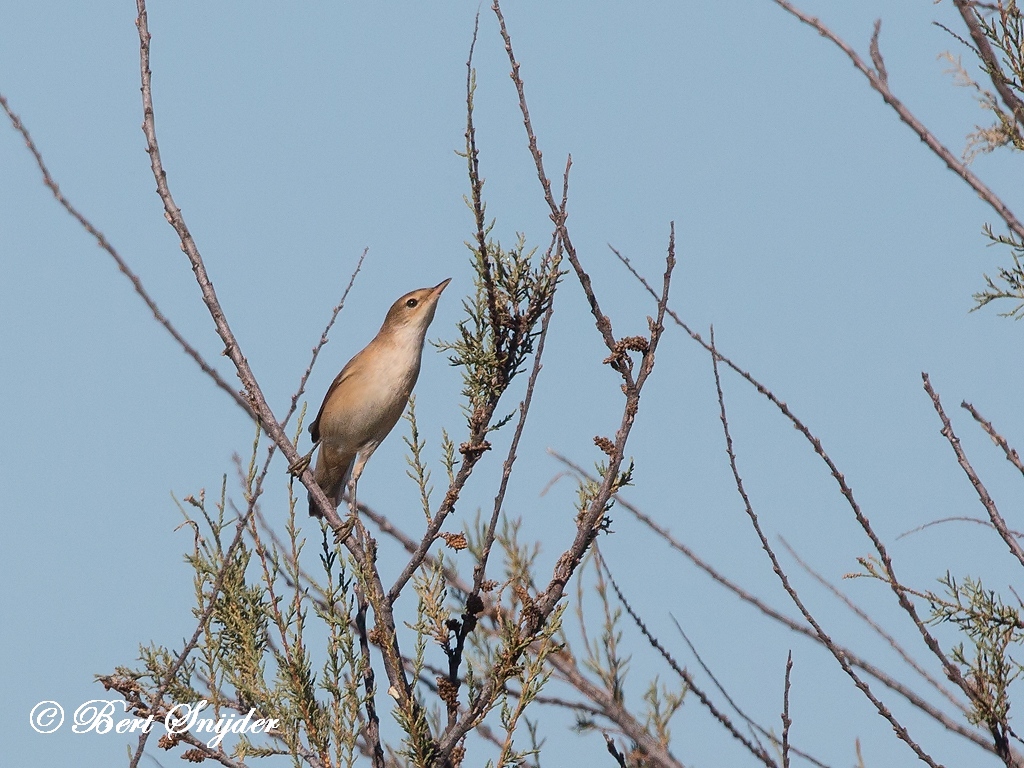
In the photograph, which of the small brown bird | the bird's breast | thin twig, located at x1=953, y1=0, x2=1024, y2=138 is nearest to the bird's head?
the small brown bird

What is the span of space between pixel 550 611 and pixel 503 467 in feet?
1.34

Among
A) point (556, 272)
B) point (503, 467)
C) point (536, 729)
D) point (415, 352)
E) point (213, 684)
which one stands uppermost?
point (415, 352)

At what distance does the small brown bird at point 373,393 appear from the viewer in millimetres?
5941

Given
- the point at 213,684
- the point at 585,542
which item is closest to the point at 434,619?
the point at 585,542

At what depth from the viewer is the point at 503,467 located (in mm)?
3002

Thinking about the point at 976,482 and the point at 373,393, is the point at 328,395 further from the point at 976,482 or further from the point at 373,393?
the point at 976,482

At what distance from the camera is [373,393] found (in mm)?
5930

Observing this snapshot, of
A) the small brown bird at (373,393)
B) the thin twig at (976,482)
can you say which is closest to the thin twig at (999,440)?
the thin twig at (976,482)

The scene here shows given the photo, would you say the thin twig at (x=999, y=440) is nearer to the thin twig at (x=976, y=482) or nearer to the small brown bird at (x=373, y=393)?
the thin twig at (x=976, y=482)

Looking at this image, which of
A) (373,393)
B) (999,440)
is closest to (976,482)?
(999,440)

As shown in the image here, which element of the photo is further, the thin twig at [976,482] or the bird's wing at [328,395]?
the bird's wing at [328,395]

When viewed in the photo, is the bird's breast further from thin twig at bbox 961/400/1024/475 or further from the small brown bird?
thin twig at bbox 961/400/1024/475

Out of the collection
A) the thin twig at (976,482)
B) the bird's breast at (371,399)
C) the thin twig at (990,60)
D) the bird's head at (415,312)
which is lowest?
the thin twig at (976,482)

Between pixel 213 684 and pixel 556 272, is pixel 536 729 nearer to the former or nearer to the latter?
pixel 213 684
